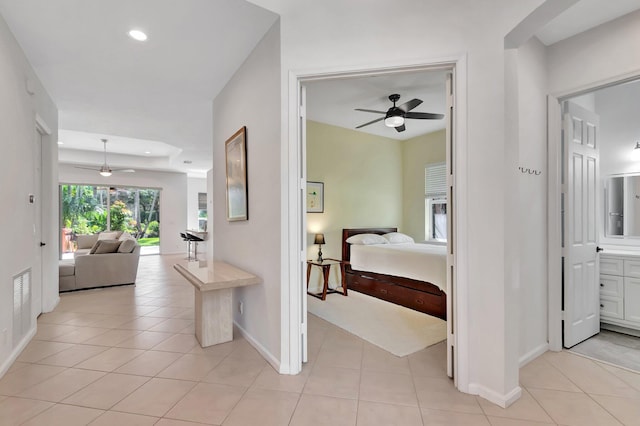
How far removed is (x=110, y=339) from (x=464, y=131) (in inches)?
140

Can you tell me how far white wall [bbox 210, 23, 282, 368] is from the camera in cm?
241

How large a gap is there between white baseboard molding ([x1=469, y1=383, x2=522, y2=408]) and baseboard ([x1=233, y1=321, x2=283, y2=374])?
1338mm

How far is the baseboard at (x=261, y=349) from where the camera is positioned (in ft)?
7.73

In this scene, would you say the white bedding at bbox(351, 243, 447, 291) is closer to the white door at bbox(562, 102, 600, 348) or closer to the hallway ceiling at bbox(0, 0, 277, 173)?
the white door at bbox(562, 102, 600, 348)

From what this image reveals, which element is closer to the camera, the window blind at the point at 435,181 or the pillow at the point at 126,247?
the pillow at the point at 126,247

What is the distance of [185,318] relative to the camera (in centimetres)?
355

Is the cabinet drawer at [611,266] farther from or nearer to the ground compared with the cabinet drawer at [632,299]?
farther from the ground

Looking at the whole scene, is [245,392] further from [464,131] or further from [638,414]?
[638,414]

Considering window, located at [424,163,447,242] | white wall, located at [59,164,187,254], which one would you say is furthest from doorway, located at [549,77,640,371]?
white wall, located at [59,164,187,254]

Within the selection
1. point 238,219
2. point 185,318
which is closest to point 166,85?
point 238,219

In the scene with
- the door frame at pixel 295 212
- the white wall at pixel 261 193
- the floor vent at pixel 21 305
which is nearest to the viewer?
the door frame at pixel 295 212

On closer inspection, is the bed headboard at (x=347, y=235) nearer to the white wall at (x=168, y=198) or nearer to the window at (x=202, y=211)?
the white wall at (x=168, y=198)

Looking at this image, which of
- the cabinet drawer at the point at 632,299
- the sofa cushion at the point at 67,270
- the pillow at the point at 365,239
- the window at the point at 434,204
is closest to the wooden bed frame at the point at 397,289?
the pillow at the point at 365,239

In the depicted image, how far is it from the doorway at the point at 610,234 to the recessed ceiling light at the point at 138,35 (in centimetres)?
358
